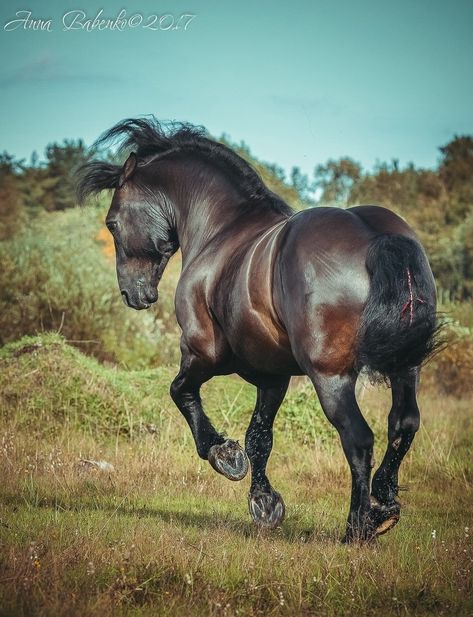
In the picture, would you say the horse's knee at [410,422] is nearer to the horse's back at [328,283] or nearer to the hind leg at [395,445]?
the hind leg at [395,445]

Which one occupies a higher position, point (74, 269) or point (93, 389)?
point (74, 269)

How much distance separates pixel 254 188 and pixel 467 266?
26689mm

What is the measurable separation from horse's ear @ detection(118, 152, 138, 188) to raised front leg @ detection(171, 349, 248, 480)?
5.41 ft

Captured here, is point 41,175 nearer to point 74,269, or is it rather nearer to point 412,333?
point 74,269

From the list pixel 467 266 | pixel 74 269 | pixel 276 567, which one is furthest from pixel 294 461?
pixel 467 266

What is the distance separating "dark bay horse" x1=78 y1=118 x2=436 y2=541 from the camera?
4.95 m

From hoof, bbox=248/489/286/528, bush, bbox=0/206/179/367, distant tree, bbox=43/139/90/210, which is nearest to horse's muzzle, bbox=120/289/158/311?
hoof, bbox=248/489/286/528

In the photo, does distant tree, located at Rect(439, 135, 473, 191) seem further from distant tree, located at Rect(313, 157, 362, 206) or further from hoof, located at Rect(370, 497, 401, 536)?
hoof, located at Rect(370, 497, 401, 536)

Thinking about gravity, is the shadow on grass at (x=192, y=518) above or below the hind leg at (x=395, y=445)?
below

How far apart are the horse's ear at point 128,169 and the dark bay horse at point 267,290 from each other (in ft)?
0.04

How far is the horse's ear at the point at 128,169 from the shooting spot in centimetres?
727

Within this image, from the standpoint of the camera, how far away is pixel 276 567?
495cm

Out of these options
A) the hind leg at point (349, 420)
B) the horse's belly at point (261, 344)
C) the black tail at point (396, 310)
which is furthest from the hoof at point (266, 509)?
the black tail at point (396, 310)

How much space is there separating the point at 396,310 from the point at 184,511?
3303mm
